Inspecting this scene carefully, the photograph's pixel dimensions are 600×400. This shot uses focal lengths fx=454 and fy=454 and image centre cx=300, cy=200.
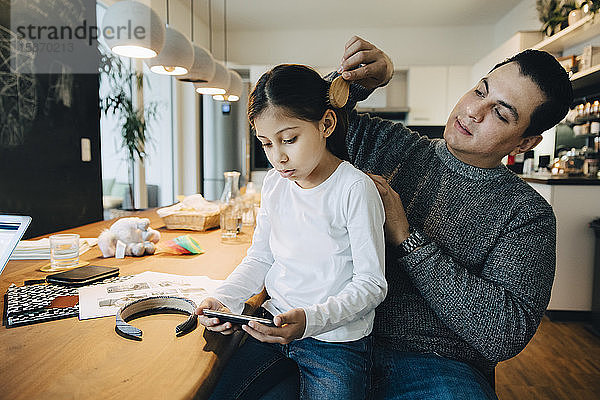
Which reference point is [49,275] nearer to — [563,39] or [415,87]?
[563,39]

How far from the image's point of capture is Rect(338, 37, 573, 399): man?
1.06m

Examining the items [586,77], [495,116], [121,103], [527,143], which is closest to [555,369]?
[527,143]

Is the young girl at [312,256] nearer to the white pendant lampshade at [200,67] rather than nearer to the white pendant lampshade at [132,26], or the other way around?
the white pendant lampshade at [132,26]

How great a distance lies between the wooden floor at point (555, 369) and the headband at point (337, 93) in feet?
6.08

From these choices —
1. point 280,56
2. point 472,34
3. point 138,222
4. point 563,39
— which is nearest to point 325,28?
point 280,56

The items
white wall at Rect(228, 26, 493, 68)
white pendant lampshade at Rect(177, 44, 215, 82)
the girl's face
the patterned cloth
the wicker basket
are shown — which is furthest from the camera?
white wall at Rect(228, 26, 493, 68)

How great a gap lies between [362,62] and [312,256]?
1.90ft

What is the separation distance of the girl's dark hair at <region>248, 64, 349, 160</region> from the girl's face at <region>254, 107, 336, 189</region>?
0.05 feet

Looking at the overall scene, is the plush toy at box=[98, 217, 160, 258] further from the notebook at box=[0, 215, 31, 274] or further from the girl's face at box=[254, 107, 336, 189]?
the girl's face at box=[254, 107, 336, 189]

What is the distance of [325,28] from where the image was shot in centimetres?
623

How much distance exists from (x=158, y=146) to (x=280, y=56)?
2.22 metres

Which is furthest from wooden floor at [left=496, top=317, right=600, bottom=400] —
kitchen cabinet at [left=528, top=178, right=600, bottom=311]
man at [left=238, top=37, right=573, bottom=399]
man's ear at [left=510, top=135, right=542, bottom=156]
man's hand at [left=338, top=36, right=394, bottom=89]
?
man's hand at [left=338, top=36, right=394, bottom=89]

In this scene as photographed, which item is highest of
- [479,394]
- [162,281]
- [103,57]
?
[103,57]

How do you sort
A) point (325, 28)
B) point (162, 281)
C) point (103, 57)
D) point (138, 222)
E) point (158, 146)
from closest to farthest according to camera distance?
point (162, 281), point (138, 222), point (103, 57), point (158, 146), point (325, 28)
